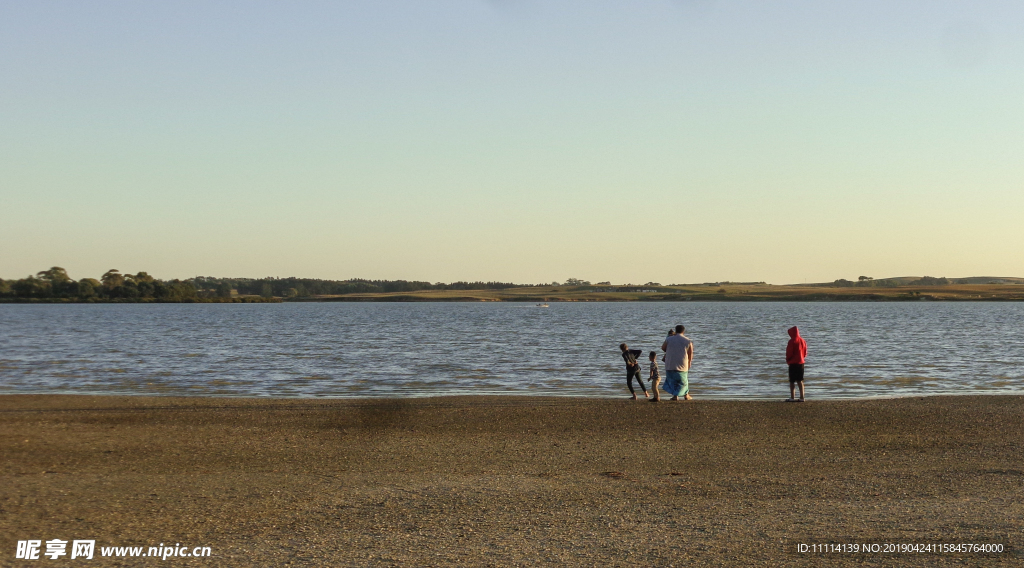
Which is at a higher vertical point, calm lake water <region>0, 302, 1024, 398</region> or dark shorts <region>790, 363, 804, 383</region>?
dark shorts <region>790, 363, 804, 383</region>

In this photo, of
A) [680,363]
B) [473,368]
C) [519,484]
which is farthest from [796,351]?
[473,368]

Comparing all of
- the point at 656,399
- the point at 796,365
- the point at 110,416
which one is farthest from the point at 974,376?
the point at 110,416

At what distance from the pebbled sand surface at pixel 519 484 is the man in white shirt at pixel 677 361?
6.47 feet

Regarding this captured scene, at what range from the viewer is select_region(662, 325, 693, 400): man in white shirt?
18688mm

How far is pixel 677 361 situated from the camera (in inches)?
739

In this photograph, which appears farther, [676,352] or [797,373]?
[797,373]

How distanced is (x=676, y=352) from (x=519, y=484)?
9773 millimetres

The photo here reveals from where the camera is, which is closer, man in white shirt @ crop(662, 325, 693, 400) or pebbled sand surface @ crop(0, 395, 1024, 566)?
pebbled sand surface @ crop(0, 395, 1024, 566)

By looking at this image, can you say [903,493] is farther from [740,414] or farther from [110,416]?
[110,416]

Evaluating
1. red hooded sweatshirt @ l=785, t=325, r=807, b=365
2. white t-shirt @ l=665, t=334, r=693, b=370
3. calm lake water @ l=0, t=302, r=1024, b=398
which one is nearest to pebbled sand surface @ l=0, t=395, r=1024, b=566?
white t-shirt @ l=665, t=334, r=693, b=370

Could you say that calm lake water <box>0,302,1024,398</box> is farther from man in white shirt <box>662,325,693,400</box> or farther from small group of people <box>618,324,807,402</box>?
man in white shirt <box>662,325,693,400</box>

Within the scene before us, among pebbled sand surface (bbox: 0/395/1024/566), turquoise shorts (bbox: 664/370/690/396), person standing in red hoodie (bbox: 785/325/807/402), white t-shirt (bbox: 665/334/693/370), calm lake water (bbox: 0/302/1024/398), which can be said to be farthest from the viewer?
calm lake water (bbox: 0/302/1024/398)

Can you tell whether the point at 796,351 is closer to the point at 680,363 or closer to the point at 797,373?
the point at 797,373

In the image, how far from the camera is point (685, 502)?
862 centimetres
